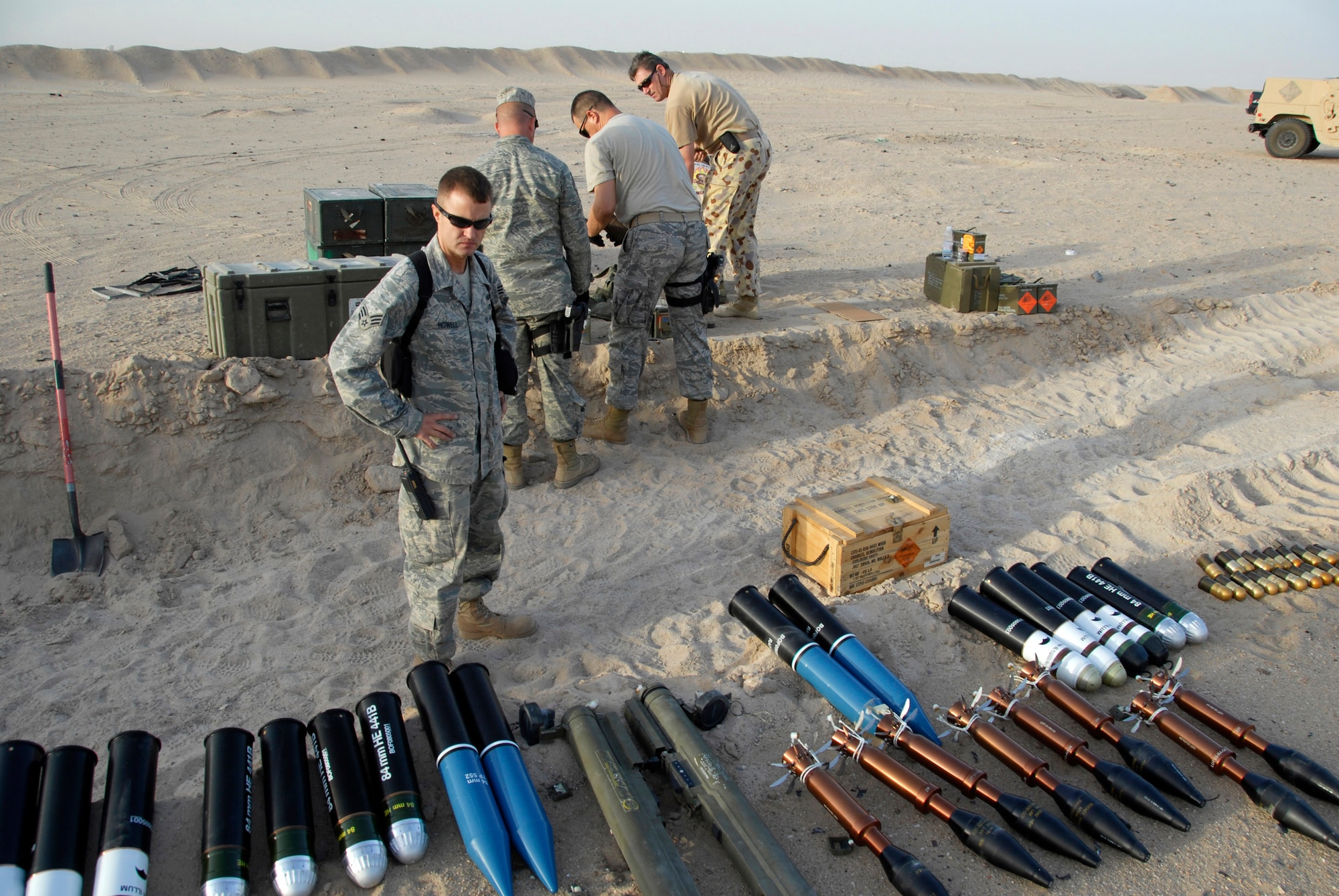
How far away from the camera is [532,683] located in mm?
4219

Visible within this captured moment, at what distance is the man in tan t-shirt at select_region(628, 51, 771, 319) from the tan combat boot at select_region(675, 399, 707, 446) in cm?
152

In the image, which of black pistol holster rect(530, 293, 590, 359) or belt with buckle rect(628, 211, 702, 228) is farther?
belt with buckle rect(628, 211, 702, 228)

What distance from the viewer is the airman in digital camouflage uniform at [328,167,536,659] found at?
341 centimetres

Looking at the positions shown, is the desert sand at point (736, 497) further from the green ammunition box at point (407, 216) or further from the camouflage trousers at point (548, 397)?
the green ammunition box at point (407, 216)

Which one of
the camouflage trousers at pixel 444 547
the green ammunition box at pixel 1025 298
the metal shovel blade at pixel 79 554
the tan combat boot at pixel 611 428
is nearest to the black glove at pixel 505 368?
the camouflage trousers at pixel 444 547

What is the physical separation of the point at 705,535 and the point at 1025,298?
4317mm

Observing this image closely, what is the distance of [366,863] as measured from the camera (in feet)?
9.38

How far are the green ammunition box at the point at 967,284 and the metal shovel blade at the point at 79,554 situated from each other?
6762mm

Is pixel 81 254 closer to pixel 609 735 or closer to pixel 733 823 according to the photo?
pixel 609 735

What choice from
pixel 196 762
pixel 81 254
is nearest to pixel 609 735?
pixel 196 762

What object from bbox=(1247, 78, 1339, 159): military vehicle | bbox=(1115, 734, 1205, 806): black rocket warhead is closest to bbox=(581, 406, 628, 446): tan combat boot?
bbox=(1115, 734, 1205, 806): black rocket warhead

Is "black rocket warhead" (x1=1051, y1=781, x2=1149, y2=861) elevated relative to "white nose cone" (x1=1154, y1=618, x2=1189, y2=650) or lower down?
lower down

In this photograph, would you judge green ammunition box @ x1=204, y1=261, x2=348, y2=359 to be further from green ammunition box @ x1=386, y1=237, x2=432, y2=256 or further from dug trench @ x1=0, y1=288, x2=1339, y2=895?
green ammunition box @ x1=386, y1=237, x2=432, y2=256

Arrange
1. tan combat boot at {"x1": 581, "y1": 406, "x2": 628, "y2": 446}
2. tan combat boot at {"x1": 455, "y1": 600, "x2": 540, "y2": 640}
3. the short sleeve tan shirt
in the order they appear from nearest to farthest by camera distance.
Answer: tan combat boot at {"x1": 455, "y1": 600, "x2": 540, "y2": 640}
tan combat boot at {"x1": 581, "y1": 406, "x2": 628, "y2": 446}
the short sleeve tan shirt
